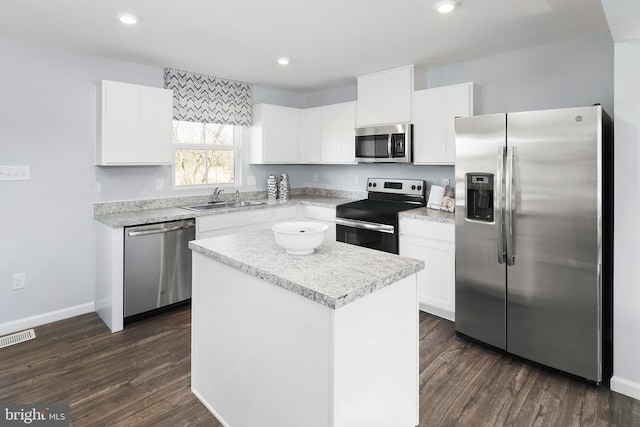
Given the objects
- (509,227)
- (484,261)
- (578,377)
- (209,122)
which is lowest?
(578,377)

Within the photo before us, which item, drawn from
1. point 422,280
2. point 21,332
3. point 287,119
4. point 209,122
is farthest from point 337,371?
point 287,119

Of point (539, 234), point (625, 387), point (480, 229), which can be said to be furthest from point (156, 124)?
point (625, 387)

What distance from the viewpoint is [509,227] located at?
8.34 ft

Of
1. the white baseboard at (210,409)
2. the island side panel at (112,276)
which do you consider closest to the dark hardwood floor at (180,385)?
the white baseboard at (210,409)

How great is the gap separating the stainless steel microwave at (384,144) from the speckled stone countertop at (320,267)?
78.8 inches

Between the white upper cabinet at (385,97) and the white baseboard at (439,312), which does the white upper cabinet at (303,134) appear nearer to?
the white upper cabinet at (385,97)

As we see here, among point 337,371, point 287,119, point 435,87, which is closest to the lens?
point 337,371

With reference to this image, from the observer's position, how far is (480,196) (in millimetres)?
2746

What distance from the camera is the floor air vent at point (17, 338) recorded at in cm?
285

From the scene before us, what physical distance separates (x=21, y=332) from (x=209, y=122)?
8.46 feet

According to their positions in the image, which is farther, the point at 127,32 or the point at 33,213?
the point at 33,213

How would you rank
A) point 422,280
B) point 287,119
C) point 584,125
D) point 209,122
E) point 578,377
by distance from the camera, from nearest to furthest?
1. point 584,125
2. point 578,377
3. point 422,280
4. point 209,122
5. point 287,119

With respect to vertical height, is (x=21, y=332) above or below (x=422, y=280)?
below

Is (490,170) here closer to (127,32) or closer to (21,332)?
(127,32)
